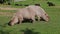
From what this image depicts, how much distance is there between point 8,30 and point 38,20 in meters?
2.50

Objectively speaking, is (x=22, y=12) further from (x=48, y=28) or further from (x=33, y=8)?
(x=48, y=28)

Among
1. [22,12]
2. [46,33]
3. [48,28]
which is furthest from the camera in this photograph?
[22,12]

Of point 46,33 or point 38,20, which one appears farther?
point 38,20

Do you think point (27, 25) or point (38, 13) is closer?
point (27, 25)

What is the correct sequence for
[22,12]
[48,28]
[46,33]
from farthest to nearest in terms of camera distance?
[22,12] → [48,28] → [46,33]

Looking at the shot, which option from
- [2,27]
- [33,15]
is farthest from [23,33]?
[33,15]

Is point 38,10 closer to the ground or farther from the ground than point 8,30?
farther from the ground

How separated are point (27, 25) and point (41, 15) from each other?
1387 millimetres

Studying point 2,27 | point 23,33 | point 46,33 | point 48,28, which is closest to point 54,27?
point 48,28

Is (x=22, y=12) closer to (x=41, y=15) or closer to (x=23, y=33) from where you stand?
(x=41, y=15)

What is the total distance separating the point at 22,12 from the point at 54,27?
1.96 meters

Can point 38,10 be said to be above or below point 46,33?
above

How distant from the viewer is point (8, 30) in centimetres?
1007

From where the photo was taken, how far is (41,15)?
12.0 m
